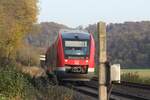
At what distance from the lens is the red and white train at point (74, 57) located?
2856cm

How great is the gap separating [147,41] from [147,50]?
2911mm

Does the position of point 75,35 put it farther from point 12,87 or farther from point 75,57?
point 12,87

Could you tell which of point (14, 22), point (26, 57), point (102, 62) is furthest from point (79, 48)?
point (26, 57)

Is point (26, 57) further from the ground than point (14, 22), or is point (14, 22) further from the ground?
point (14, 22)

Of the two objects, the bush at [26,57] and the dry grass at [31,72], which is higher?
the bush at [26,57]

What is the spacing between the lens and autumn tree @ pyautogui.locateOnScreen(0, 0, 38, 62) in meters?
50.0

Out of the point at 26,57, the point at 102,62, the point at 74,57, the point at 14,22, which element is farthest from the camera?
the point at 26,57

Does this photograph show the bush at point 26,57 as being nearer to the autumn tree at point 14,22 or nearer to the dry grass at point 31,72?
the autumn tree at point 14,22

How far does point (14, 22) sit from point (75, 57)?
77.4 ft

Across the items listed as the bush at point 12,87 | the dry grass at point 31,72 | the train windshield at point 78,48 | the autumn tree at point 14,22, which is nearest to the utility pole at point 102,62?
the bush at point 12,87

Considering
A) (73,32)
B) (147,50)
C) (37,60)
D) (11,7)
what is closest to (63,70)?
(73,32)

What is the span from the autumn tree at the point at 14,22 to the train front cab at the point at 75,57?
20.1 metres

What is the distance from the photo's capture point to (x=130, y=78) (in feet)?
126

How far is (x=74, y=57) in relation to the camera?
2888cm
